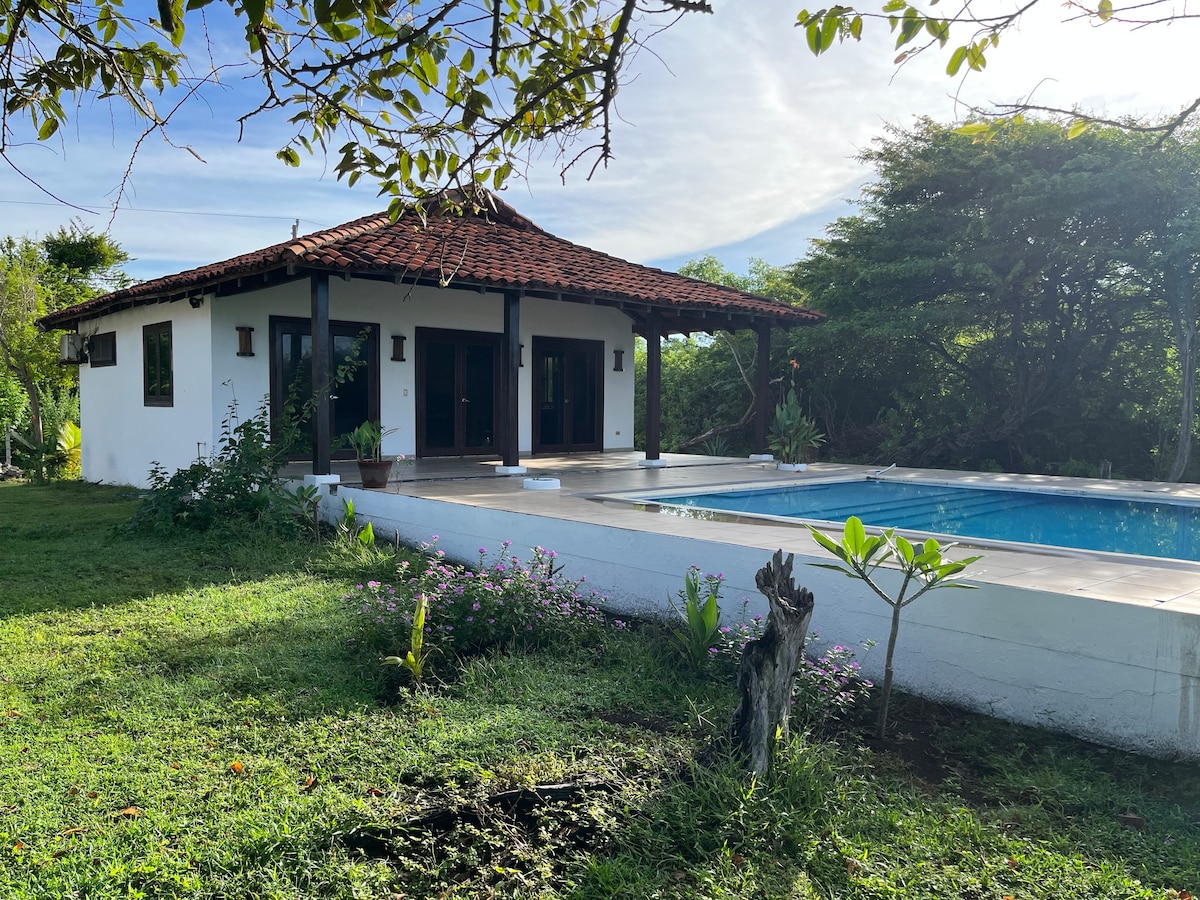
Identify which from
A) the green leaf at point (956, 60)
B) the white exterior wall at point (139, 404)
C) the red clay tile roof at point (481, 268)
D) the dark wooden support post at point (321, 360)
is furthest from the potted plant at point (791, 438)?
the green leaf at point (956, 60)

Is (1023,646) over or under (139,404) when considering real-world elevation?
under

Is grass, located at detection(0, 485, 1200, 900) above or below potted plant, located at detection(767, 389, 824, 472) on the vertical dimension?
below

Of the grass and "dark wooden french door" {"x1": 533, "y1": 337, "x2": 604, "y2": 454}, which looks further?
"dark wooden french door" {"x1": 533, "y1": 337, "x2": 604, "y2": 454}

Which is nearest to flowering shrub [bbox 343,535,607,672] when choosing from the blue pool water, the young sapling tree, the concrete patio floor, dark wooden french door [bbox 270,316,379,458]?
the concrete patio floor

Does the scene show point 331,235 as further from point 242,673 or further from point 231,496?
point 242,673

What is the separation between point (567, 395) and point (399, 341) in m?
3.50

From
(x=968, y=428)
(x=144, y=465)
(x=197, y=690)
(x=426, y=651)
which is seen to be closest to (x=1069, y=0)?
(x=426, y=651)

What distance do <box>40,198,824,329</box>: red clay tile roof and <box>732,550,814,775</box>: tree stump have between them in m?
5.55

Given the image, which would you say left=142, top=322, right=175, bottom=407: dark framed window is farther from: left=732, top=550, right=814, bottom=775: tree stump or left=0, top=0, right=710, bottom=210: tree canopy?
left=732, top=550, right=814, bottom=775: tree stump

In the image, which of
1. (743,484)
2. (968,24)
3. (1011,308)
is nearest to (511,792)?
(968,24)

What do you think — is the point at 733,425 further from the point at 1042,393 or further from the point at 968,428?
the point at 1042,393

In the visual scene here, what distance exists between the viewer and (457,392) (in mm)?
14070

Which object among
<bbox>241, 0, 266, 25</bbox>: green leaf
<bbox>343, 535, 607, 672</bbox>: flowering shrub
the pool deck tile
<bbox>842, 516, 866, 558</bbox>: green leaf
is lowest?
<bbox>343, 535, 607, 672</bbox>: flowering shrub

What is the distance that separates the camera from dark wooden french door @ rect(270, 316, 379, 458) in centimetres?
1199
